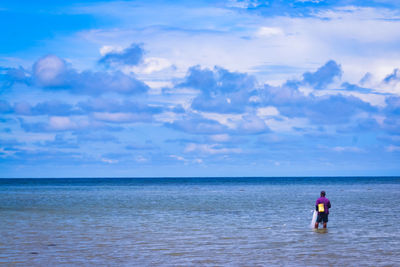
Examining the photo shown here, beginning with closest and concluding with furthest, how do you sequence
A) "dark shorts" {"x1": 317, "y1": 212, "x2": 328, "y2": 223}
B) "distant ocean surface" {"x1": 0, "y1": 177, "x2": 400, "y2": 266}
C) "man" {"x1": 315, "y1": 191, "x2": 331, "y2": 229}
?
"distant ocean surface" {"x1": 0, "y1": 177, "x2": 400, "y2": 266}
"man" {"x1": 315, "y1": 191, "x2": 331, "y2": 229}
"dark shorts" {"x1": 317, "y1": 212, "x2": 328, "y2": 223}

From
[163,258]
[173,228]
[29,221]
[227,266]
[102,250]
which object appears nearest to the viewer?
[227,266]

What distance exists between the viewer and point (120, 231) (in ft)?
83.8

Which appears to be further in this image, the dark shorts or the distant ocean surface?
the dark shorts

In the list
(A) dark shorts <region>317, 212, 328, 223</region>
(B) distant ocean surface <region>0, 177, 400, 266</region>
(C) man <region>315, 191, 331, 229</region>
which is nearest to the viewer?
(B) distant ocean surface <region>0, 177, 400, 266</region>

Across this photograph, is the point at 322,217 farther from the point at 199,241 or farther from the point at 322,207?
the point at 199,241

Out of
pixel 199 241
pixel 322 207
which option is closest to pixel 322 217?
pixel 322 207

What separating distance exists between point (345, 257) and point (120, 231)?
39.3 ft

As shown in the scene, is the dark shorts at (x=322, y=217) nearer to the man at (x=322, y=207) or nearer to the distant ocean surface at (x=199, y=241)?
the man at (x=322, y=207)

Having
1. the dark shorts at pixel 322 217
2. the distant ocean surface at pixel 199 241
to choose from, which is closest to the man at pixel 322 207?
the dark shorts at pixel 322 217

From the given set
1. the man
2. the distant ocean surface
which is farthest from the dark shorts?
the distant ocean surface

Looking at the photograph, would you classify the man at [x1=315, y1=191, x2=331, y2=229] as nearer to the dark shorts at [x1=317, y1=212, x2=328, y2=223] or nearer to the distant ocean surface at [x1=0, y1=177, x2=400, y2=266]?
the dark shorts at [x1=317, y1=212, x2=328, y2=223]

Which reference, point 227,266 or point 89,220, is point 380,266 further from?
point 89,220

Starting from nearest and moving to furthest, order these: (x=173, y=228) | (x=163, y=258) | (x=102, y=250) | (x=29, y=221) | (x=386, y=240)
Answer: (x=163, y=258), (x=102, y=250), (x=386, y=240), (x=173, y=228), (x=29, y=221)

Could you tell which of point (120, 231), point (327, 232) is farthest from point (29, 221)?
point (327, 232)
